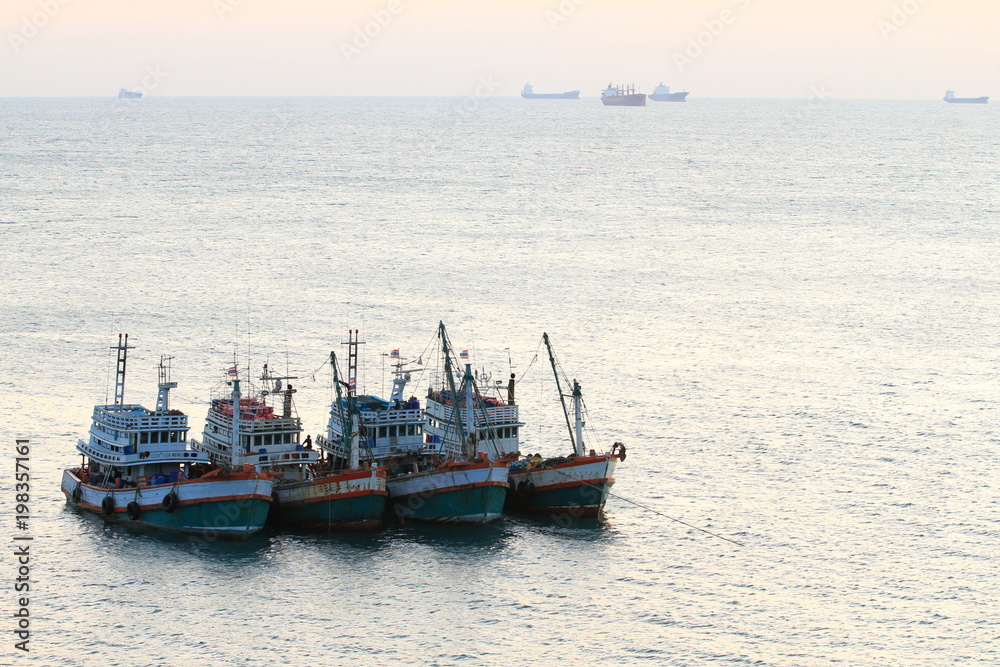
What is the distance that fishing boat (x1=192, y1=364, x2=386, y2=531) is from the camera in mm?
80375

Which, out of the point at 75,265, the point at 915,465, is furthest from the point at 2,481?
the point at 75,265

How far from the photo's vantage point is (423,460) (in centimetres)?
8750

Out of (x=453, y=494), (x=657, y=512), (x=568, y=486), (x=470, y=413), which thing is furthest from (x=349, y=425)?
(x=657, y=512)

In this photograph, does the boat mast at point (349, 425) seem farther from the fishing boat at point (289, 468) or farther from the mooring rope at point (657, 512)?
the mooring rope at point (657, 512)

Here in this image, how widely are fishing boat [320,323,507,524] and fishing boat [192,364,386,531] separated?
6.68ft

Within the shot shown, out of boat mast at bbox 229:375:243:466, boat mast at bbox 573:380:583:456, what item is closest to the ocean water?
boat mast at bbox 573:380:583:456

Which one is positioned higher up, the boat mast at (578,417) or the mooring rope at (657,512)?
the boat mast at (578,417)

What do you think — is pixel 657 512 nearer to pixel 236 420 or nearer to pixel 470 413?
pixel 470 413

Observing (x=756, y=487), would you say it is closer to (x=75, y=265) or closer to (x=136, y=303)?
(x=136, y=303)

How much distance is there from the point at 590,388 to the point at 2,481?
44141 mm

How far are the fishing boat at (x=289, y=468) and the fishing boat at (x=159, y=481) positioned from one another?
6.79 feet

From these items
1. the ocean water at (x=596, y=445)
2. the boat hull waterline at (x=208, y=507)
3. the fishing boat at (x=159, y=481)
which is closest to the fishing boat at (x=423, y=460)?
the ocean water at (x=596, y=445)

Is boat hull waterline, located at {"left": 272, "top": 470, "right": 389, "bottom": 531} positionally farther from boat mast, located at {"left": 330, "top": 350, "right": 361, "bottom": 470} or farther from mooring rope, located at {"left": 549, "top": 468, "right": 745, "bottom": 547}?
mooring rope, located at {"left": 549, "top": 468, "right": 745, "bottom": 547}

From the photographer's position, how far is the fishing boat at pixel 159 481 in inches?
3100
